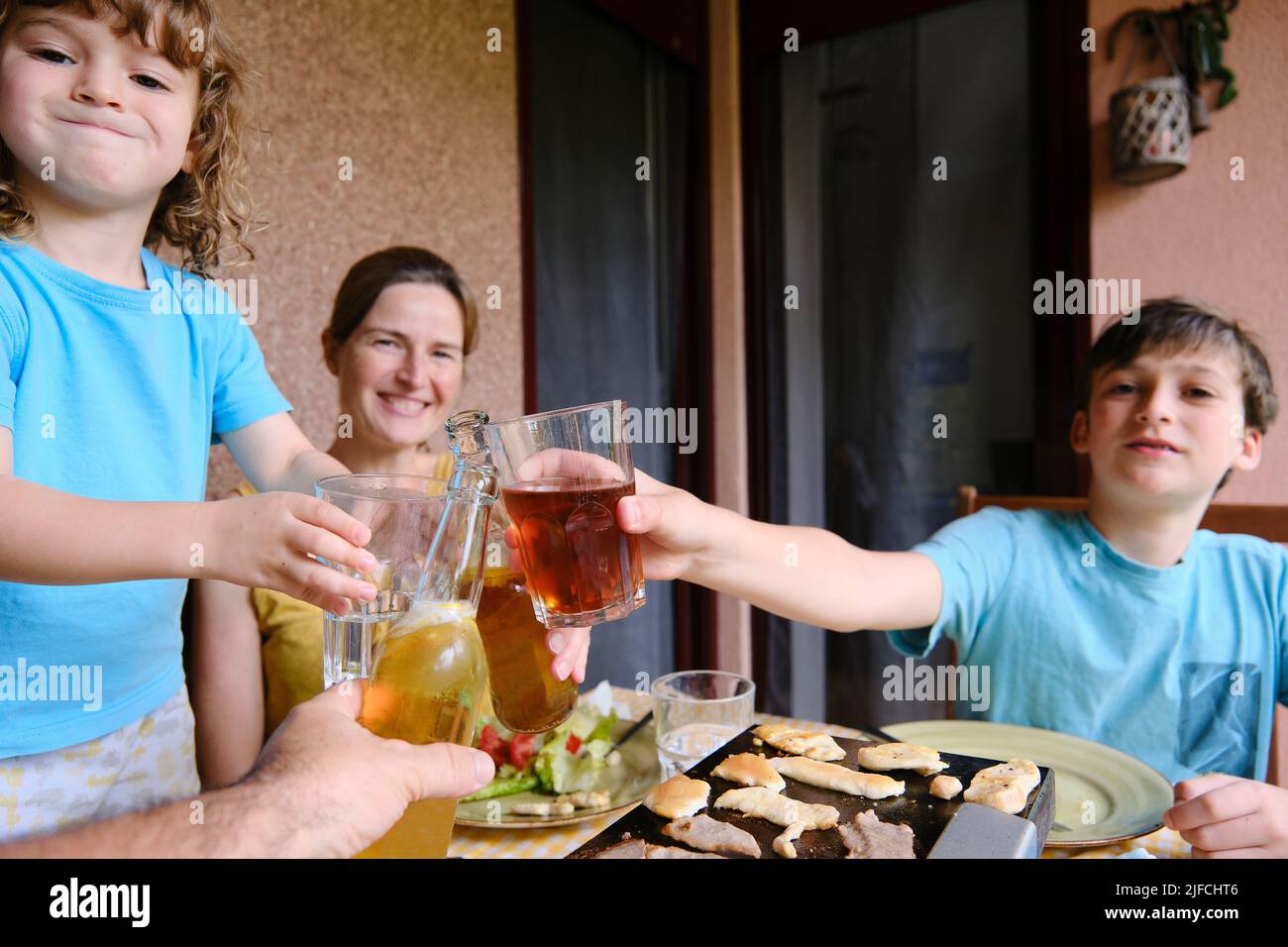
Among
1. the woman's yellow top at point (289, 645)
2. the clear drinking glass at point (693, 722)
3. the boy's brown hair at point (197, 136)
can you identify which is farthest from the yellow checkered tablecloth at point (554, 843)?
the boy's brown hair at point (197, 136)

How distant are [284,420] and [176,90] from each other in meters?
0.46

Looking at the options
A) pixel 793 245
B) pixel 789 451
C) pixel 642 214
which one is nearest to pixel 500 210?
pixel 642 214

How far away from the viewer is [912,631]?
4.65ft

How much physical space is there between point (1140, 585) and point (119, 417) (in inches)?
62.7

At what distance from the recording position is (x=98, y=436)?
1.03 meters

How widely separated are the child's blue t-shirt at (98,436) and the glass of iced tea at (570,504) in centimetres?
55

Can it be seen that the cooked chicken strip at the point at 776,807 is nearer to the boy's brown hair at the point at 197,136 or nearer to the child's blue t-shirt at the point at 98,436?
the child's blue t-shirt at the point at 98,436

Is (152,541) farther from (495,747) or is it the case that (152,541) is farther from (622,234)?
(622,234)

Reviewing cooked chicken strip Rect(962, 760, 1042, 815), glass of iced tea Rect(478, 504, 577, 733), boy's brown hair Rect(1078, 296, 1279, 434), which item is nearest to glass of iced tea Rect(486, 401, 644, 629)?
glass of iced tea Rect(478, 504, 577, 733)

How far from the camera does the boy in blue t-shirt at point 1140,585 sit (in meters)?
1.40

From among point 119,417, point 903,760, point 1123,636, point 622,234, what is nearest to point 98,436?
point 119,417

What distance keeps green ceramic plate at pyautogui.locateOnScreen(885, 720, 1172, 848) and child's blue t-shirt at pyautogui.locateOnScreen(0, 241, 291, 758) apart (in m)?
0.99

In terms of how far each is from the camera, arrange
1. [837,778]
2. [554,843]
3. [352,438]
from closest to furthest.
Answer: [837,778], [554,843], [352,438]

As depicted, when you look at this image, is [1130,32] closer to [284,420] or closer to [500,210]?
[500,210]
